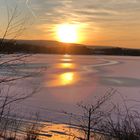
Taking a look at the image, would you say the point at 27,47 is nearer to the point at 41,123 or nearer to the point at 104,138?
the point at 104,138

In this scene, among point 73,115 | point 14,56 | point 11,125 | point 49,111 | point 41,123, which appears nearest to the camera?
point 14,56

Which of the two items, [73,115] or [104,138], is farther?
[73,115]

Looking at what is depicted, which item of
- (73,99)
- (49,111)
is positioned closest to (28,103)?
(49,111)

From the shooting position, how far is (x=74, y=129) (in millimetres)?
9461

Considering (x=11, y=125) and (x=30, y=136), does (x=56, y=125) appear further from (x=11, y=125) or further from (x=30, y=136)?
(x=30, y=136)

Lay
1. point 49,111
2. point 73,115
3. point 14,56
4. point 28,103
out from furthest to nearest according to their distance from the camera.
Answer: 1. point 28,103
2. point 49,111
3. point 73,115
4. point 14,56

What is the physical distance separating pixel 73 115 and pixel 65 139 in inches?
147

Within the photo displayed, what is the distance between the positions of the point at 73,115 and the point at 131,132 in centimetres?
744

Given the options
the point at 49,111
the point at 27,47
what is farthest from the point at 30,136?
the point at 49,111

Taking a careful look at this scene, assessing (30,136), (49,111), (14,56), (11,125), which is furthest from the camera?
(49,111)

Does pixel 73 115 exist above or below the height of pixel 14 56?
below

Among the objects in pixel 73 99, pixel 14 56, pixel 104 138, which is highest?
pixel 14 56

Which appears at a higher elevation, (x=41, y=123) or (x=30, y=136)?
(x=30, y=136)

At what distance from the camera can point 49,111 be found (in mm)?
13328
